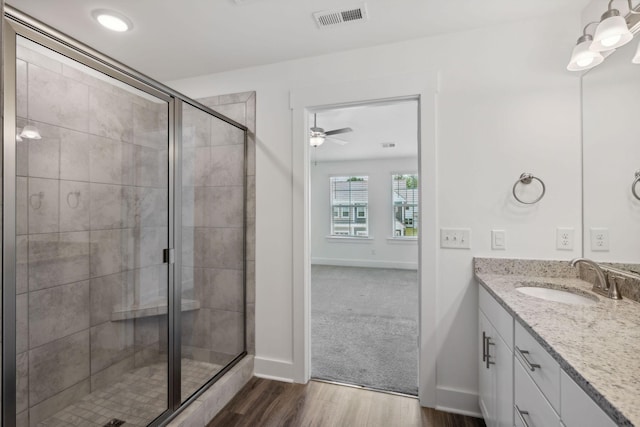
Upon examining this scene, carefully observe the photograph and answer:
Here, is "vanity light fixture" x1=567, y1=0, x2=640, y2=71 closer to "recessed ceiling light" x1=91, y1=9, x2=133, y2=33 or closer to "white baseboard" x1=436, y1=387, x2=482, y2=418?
"white baseboard" x1=436, y1=387, x2=482, y2=418

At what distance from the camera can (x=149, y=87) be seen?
5.27 ft

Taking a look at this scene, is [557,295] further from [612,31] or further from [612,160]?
[612,31]

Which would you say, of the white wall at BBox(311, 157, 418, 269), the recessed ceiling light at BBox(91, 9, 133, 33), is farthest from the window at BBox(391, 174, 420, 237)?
the recessed ceiling light at BBox(91, 9, 133, 33)

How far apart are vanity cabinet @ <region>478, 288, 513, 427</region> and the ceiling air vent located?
177 cm

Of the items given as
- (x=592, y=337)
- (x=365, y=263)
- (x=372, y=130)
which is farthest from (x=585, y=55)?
(x=365, y=263)

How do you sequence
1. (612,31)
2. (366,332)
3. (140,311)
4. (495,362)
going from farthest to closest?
(366,332) < (140,311) < (495,362) < (612,31)

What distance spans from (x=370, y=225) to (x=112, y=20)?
19.4ft

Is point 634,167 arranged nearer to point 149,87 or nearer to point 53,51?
point 149,87

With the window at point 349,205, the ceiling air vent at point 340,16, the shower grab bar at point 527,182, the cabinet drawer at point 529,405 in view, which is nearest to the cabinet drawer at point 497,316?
the cabinet drawer at point 529,405

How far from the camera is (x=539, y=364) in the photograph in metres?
1.03

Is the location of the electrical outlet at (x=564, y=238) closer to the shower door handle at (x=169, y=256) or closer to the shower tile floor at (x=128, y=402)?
the shower door handle at (x=169, y=256)

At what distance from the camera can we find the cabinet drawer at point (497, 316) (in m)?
1.31

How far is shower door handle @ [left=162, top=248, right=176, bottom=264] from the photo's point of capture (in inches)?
68.7

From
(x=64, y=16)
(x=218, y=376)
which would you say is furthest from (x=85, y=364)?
(x=64, y=16)
